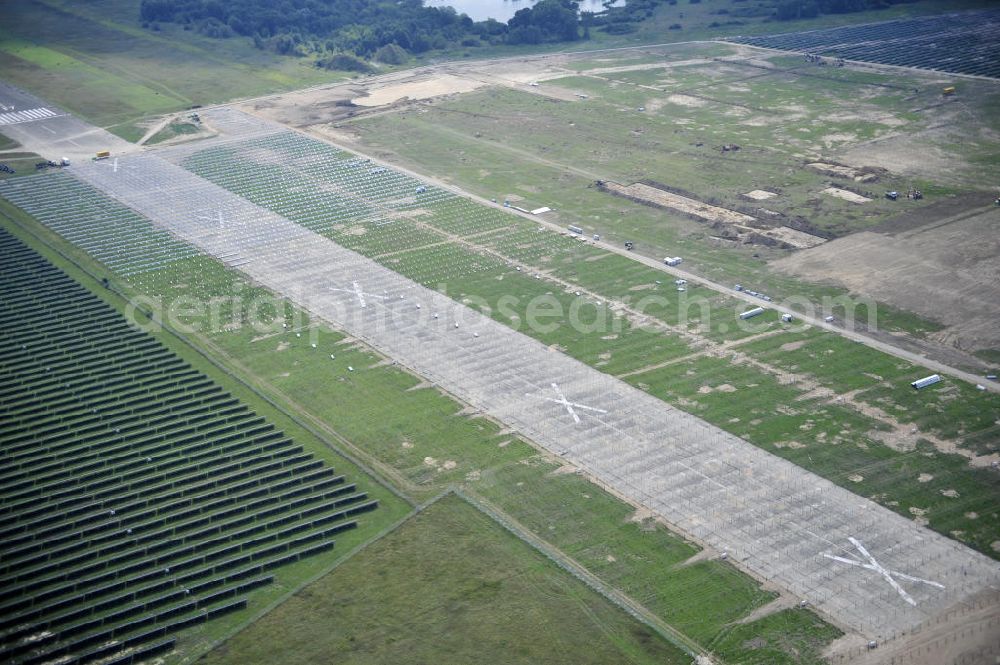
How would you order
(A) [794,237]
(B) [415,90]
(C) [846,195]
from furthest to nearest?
1. (B) [415,90]
2. (C) [846,195]
3. (A) [794,237]

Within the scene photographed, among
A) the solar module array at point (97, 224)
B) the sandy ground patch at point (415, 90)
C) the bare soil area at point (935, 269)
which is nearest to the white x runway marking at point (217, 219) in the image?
the solar module array at point (97, 224)

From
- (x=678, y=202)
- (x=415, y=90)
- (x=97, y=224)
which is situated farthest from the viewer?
(x=415, y=90)

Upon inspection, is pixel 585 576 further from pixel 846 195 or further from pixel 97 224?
pixel 97 224

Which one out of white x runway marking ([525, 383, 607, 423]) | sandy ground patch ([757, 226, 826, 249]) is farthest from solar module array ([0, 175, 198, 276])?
sandy ground patch ([757, 226, 826, 249])

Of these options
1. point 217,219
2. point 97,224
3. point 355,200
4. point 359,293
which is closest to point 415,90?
point 355,200

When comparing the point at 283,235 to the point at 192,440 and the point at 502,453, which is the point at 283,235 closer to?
the point at 192,440

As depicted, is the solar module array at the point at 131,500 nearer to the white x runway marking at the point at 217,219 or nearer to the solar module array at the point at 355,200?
the white x runway marking at the point at 217,219
